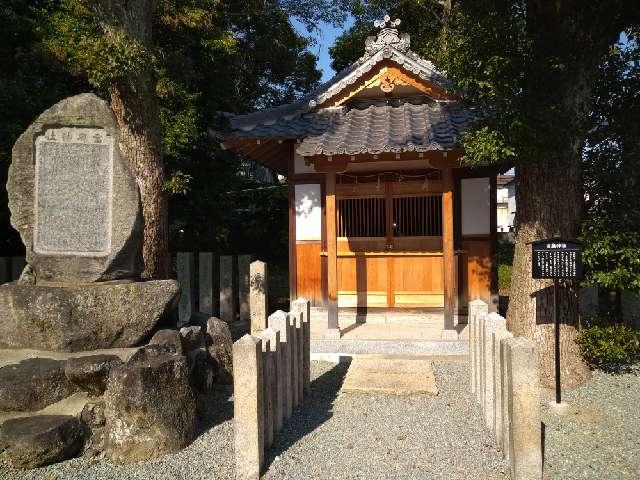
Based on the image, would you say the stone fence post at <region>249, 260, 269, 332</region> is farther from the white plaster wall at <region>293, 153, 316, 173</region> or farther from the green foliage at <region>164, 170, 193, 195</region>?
the green foliage at <region>164, 170, 193, 195</region>

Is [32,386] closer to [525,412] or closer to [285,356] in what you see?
[285,356]

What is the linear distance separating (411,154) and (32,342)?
17.5 ft

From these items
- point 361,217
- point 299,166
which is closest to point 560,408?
point 361,217

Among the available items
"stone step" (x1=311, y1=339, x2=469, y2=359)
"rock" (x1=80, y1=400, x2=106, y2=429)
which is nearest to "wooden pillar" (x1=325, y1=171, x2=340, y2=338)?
"stone step" (x1=311, y1=339, x2=469, y2=359)

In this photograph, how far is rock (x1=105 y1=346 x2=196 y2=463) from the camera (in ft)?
11.9

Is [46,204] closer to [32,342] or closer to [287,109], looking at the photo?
[32,342]

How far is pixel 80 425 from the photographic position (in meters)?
3.76

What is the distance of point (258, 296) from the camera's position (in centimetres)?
763

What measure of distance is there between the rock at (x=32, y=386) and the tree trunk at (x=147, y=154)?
308cm

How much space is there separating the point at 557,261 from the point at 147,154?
576cm

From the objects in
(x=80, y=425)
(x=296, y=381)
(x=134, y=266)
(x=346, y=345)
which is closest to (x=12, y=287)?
(x=134, y=266)

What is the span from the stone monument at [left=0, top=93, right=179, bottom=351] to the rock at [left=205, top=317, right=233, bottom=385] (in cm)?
88

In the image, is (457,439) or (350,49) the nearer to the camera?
(457,439)

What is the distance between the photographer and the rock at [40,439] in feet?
11.4
